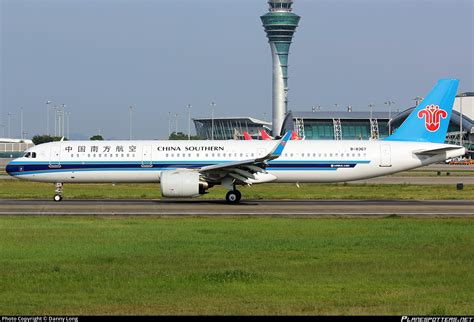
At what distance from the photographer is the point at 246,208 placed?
3756 centimetres

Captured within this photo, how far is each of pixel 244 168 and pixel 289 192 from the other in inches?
391

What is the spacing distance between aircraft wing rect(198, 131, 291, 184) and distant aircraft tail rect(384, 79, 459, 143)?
26.8 ft

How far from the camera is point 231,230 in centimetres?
2731

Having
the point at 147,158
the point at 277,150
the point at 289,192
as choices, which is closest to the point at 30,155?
the point at 147,158

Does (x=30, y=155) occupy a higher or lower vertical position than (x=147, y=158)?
higher

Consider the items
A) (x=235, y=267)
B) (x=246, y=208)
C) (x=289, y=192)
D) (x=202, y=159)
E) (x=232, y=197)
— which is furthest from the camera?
(x=289, y=192)

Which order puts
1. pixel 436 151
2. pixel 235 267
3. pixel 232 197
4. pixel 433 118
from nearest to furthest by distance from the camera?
pixel 235 267 < pixel 232 197 < pixel 436 151 < pixel 433 118

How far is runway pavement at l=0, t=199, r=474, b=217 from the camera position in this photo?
3469cm

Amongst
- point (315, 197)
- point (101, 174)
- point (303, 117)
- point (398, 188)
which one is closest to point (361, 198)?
point (315, 197)

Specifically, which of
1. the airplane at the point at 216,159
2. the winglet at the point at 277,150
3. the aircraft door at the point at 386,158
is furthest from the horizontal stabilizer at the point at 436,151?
the winglet at the point at 277,150

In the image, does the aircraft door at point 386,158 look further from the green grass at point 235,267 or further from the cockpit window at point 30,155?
the cockpit window at point 30,155

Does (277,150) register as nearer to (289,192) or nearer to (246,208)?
(246,208)

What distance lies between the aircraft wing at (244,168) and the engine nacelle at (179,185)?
0.97m

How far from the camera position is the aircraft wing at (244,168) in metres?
39.8
